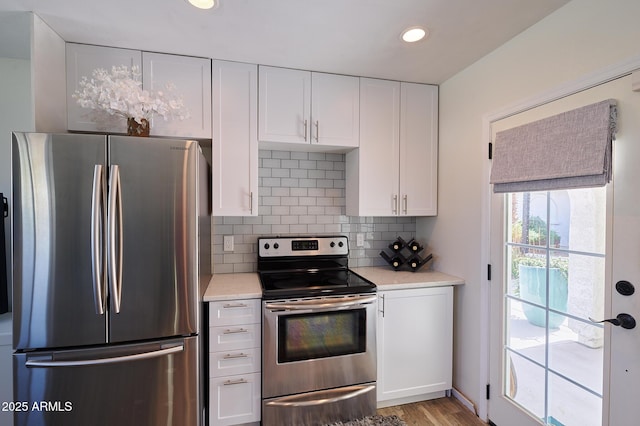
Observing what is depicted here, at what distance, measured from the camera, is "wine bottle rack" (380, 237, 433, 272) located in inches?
98.7

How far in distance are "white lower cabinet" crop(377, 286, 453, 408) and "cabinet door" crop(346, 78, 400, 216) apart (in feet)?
2.32

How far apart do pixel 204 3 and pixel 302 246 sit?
1.72 metres

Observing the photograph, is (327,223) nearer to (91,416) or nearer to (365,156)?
(365,156)

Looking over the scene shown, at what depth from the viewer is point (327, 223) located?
8.71 feet

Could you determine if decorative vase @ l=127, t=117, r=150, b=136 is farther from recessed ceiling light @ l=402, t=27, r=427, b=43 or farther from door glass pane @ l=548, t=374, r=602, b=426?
door glass pane @ l=548, t=374, r=602, b=426

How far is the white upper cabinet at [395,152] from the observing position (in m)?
2.37

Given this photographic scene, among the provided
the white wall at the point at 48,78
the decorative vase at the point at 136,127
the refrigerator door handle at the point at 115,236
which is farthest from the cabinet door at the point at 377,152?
the white wall at the point at 48,78

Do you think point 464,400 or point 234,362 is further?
point 464,400

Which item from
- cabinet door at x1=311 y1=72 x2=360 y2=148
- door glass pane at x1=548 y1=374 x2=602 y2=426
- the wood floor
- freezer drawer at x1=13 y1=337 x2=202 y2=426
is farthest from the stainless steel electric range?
cabinet door at x1=311 y1=72 x2=360 y2=148

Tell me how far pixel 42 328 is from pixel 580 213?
267cm

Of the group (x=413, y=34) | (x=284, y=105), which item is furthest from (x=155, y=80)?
(x=413, y=34)

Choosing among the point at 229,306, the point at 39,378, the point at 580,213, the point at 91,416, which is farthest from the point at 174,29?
the point at 580,213

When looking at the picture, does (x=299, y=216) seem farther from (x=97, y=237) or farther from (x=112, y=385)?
(x=112, y=385)

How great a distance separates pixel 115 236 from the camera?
58.2 inches
